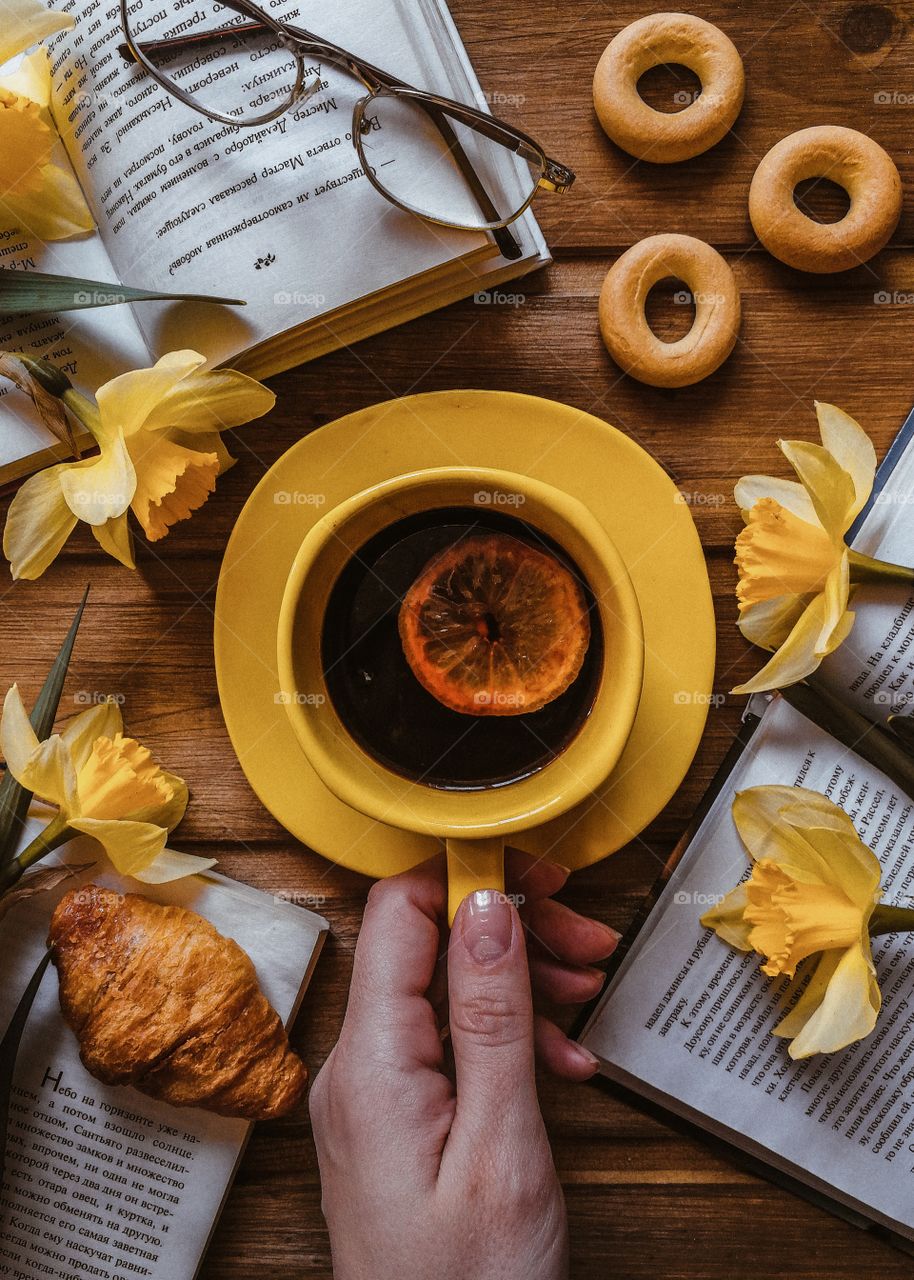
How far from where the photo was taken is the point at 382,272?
71 centimetres

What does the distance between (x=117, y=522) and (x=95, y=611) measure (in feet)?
0.38

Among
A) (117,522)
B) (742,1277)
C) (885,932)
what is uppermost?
(117,522)

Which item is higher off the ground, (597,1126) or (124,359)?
(124,359)

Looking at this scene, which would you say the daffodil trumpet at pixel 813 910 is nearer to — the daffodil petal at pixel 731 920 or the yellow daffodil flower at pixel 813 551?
the daffodil petal at pixel 731 920

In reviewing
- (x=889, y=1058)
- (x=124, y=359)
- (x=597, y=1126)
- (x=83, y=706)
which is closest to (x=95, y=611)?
(x=83, y=706)

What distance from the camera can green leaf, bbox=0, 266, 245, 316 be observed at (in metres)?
0.70

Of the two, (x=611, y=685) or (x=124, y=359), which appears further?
(x=124, y=359)

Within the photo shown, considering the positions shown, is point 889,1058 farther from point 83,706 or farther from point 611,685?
point 83,706

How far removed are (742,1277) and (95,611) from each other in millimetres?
788

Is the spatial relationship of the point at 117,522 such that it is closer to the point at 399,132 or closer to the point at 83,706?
the point at 83,706
